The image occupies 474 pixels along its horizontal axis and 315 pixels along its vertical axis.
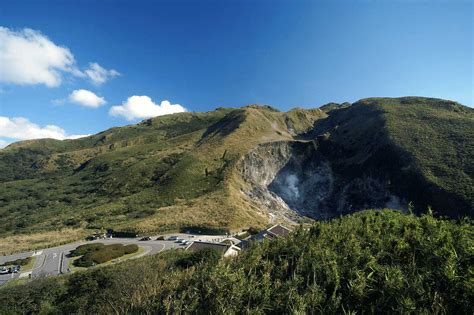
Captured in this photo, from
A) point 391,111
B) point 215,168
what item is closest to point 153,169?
point 215,168

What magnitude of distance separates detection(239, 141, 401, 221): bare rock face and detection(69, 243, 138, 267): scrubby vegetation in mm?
44338

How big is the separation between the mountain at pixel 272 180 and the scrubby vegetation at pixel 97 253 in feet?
44.9

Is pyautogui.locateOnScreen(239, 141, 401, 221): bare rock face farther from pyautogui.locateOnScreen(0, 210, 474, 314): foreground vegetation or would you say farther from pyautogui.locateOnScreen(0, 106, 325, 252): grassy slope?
pyautogui.locateOnScreen(0, 210, 474, 314): foreground vegetation

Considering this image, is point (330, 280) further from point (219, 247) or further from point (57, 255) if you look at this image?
point (57, 255)

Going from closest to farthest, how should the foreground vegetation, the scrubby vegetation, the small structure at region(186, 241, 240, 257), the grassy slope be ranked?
the foreground vegetation → the small structure at region(186, 241, 240, 257) → the scrubby vegetation → the grassy slope

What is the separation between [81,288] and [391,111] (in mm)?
120618

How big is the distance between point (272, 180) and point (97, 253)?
66876 mm

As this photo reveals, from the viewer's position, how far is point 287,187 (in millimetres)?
100750

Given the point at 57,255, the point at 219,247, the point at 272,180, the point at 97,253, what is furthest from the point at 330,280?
the point at 272,180

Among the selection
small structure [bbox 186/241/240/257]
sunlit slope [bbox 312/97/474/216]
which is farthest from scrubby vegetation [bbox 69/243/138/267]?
sunlit slope [bbox 312/97/474/216]

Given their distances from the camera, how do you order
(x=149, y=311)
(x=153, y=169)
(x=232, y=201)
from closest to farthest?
1. (x=149, y=311)
2. (x=232, y=201)
3. (x=153, y=169)

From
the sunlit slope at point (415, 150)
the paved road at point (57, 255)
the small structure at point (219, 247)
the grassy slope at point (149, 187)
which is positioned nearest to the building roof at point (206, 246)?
the small structure at point (219, 247)

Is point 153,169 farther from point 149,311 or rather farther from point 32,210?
point 149,311

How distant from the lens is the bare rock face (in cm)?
8612
